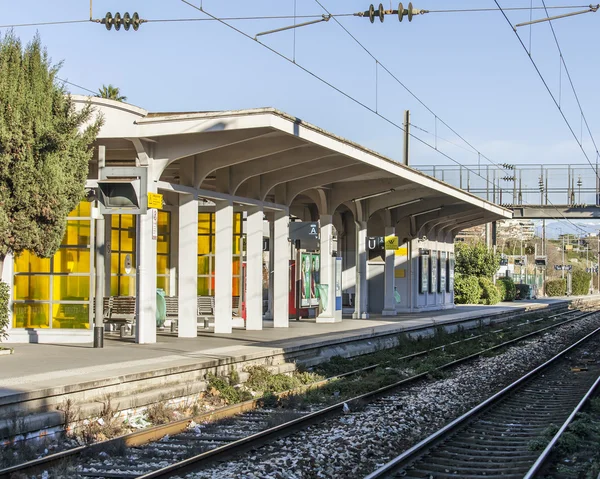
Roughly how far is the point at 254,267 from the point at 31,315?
5.43 m

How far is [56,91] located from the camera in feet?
47.2

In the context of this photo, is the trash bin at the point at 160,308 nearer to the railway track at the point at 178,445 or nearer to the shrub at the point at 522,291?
the railway track at the point at 178,445

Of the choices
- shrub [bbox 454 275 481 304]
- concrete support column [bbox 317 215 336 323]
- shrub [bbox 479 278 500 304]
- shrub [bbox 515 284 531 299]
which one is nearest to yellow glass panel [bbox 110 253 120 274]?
concrete support column [bbox 317 215 336 323]

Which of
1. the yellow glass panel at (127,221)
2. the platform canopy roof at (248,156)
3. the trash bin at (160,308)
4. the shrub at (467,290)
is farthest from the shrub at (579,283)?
the trash bin at (160,308)

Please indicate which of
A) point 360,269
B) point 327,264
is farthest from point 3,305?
point 360,269

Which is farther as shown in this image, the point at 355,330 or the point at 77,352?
the point at 355,330

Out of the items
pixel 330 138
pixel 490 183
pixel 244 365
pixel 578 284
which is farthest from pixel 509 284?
pixel 244 365

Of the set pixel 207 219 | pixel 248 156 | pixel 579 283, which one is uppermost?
pixel 248 156

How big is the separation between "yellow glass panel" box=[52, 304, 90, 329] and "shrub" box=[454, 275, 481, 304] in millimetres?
29191

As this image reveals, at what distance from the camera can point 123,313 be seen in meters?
18.3

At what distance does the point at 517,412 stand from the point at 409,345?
921 cm

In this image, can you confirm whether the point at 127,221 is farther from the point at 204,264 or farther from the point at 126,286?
the point at 204,264

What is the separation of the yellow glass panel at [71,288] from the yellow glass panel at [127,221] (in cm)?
304

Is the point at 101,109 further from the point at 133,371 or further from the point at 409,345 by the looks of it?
the point at 409,345
